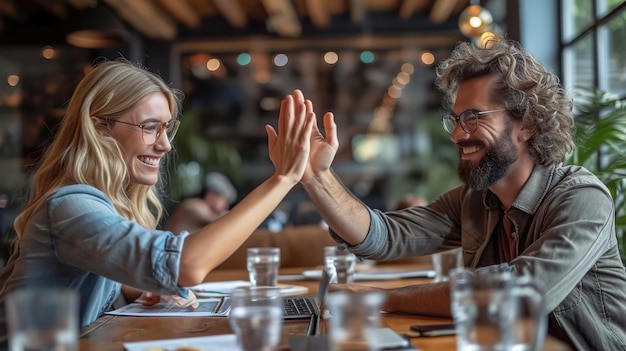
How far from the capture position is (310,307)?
75.8 inches

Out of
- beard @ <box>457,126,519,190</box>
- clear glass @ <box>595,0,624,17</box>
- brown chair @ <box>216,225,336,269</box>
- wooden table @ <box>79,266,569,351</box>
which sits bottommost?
brown chair @ <box>216,225,336,269</box>

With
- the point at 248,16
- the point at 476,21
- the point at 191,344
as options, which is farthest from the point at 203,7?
the point at 191,344

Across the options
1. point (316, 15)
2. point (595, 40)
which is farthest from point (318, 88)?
point (595, 40)

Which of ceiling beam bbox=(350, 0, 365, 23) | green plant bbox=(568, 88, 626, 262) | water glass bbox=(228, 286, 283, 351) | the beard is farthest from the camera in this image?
ceiling beam bbox=(350, 0, 365, 23)

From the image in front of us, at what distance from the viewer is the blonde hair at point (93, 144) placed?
74.5 inches

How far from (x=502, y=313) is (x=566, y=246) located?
2.64ft

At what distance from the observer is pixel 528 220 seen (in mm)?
2088

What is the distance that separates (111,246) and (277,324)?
534mm

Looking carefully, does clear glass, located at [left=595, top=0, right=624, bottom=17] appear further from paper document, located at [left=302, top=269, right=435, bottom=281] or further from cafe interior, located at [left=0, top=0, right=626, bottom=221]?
paper document, located at [left=302, top=269, right=435, bottom=281]

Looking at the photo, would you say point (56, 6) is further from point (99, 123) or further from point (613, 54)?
point (99, 123)

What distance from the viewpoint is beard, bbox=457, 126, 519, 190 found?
2.16 m

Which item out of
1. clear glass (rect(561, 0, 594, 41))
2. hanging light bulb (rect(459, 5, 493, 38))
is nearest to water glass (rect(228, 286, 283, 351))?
clear glass (rect(561, 0, 594, 41))

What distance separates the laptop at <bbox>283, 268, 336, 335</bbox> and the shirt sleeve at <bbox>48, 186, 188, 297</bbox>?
1.02 feet

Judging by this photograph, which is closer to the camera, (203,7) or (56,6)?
(56,6)
